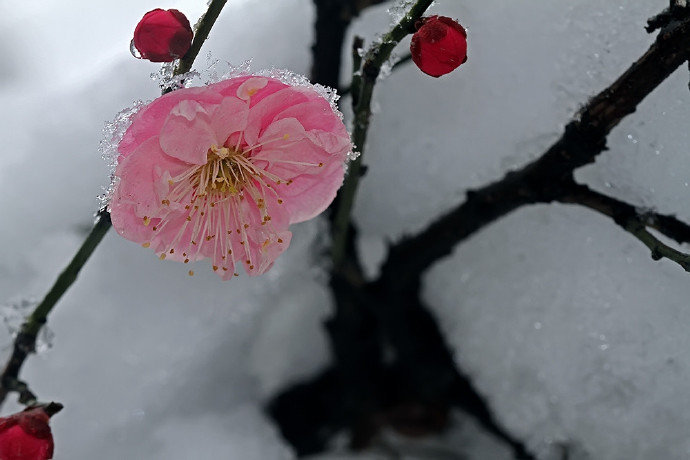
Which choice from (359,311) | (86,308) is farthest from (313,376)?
(86,308)

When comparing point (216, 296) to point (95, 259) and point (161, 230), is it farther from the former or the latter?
point (161, 230)

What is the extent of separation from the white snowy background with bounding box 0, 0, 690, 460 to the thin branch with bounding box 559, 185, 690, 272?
0.02 meters

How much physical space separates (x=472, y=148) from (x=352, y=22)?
22cm

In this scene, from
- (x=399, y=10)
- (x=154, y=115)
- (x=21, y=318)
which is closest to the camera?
(x=154, y=115)

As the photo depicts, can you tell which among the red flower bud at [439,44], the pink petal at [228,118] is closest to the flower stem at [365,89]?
the red flower bud at [439,44]

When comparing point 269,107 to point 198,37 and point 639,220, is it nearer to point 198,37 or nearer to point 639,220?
point 198,37

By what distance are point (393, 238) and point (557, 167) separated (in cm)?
32

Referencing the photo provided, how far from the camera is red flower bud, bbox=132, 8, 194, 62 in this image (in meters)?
0.54

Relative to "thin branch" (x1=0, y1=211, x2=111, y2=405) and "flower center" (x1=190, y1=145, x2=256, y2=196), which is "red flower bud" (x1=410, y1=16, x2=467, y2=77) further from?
"thin branch" (x1=0, y1=211, x2=111, y2=405)

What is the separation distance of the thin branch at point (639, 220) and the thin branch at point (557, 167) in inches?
1.1

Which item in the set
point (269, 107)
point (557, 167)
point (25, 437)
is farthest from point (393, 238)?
point (25, 437)

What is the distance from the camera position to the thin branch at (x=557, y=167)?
0.57 meters

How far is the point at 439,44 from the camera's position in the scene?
1.76 ft

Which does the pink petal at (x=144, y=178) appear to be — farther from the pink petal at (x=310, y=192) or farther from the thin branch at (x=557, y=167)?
the thin branch at (x=557, y=167)
